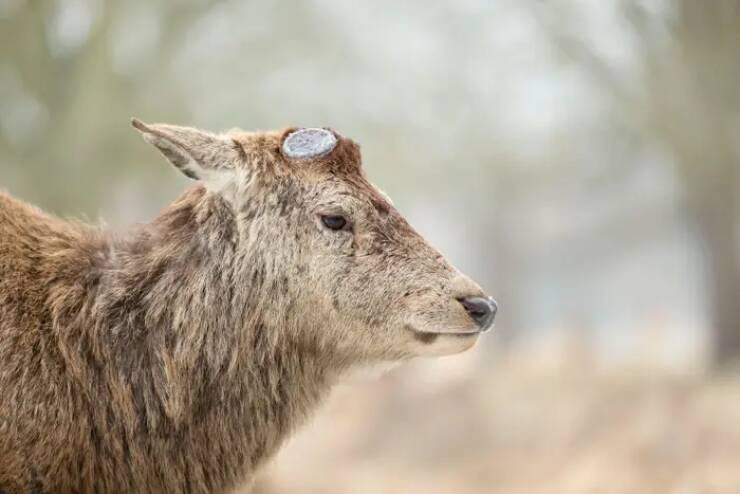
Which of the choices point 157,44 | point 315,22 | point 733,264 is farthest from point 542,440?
point 157,44

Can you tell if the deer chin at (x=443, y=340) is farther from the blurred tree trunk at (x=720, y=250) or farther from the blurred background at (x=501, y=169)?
the blurred tree trunk at (x=720, y=250)

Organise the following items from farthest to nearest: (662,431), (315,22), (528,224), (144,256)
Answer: (528,224)
(315,22)
(662,431)
(144,256)

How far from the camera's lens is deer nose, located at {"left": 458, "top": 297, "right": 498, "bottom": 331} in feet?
8.59

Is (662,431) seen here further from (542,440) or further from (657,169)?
(657,169)

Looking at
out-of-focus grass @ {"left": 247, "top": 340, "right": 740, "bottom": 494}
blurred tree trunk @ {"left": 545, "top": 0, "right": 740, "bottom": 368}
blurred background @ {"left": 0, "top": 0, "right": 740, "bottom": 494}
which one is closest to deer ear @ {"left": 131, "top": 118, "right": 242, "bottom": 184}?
blurred background @ {"left": 0, "top": 0, "right": 740, "bottom": 494}

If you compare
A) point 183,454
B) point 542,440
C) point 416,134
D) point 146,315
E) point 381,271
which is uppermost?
point 416,134

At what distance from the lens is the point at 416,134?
24.8 feet

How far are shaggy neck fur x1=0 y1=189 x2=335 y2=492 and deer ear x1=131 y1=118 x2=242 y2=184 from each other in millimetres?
111

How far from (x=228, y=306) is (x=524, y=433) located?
5.38 m

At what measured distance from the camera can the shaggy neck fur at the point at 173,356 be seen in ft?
8.43

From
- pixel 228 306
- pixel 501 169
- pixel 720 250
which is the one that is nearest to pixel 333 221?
pixel 228 306

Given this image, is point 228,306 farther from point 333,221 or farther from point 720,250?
point 720,250

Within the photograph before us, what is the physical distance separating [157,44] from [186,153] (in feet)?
14.2

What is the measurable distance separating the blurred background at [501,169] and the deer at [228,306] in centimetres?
271
